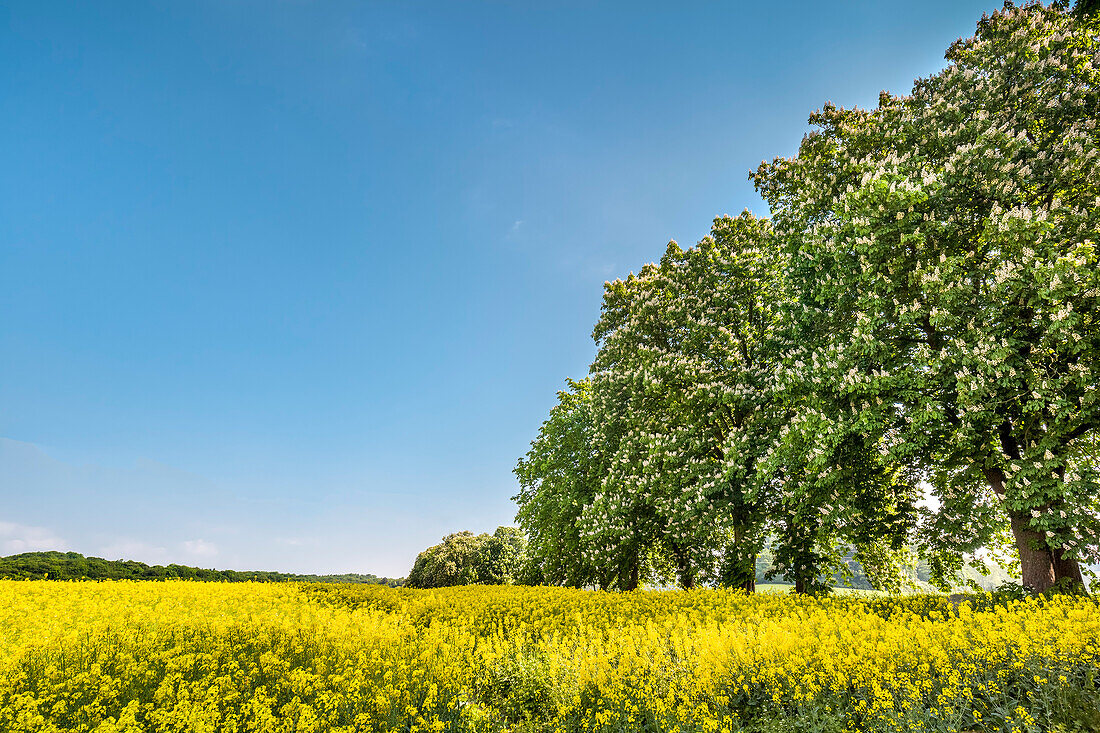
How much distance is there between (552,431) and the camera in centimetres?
2777

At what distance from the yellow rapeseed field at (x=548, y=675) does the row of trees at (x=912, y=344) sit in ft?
13.4

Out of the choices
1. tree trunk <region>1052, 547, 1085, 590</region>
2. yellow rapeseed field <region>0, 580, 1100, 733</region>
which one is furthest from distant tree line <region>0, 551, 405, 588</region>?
tree trunk <region>1052, 547, 1085, 590</region>

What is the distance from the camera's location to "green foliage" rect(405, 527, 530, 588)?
1847 inches

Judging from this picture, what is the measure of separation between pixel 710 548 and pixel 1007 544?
9.08 metres

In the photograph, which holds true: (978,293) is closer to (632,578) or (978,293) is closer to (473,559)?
(632,578)

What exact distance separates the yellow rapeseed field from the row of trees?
4.08m

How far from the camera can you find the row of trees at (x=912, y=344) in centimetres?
1152

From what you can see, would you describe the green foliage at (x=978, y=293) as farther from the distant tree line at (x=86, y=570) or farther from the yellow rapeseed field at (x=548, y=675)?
the distant tree line at (x=86, y=570)

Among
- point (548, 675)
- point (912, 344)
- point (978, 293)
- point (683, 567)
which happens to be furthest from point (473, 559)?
point (978, 293)

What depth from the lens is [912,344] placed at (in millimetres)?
14328

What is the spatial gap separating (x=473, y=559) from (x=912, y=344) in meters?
42.7

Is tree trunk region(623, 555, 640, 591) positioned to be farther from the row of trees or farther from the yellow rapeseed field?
the yellow rapeseed field

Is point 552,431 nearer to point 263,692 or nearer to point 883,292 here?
point 883,292

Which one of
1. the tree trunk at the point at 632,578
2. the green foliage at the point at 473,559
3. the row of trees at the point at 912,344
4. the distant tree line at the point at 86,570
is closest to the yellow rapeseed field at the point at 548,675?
the row of trees at the point at 912,344
